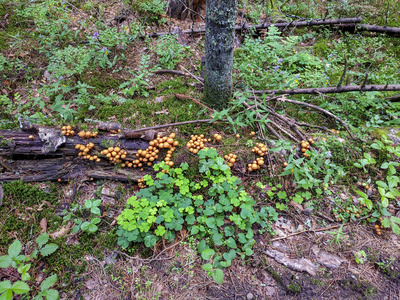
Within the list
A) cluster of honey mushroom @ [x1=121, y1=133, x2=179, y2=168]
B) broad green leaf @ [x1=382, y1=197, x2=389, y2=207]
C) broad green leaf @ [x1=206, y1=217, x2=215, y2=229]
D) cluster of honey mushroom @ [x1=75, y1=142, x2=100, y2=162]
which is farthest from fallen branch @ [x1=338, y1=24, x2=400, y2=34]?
cluster of honey mushroom @ [x1=75, y1=142, x2=100, y2=162]

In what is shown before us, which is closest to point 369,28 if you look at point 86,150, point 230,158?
point 230,158

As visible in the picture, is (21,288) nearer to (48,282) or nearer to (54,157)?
(48,282)

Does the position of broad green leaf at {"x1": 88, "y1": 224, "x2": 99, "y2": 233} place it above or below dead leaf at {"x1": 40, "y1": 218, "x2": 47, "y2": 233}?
above

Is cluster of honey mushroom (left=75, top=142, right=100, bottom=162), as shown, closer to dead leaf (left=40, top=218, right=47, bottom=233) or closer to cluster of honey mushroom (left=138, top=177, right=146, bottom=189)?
cluster of honey mushroom (left=138, top=177, right=146, bottom=189)

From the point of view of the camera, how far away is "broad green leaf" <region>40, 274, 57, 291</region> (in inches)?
105

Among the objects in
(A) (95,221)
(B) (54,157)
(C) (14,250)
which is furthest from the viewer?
(B) (54,157)

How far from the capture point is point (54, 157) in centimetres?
400

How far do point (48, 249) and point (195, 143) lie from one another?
8.54ft

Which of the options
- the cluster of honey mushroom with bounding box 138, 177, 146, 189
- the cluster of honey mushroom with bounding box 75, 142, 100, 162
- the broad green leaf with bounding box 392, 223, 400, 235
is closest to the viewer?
the broad green leaf with bounding box 392, 223, 400, 235

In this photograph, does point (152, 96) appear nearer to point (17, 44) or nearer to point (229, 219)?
point (229, 219)

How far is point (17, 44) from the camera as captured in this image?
19.8 feet

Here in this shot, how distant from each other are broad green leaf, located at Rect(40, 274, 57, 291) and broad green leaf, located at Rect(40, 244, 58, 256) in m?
0.37

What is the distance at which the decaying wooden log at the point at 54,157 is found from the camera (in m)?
3.86

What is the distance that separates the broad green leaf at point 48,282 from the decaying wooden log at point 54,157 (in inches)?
63.2
